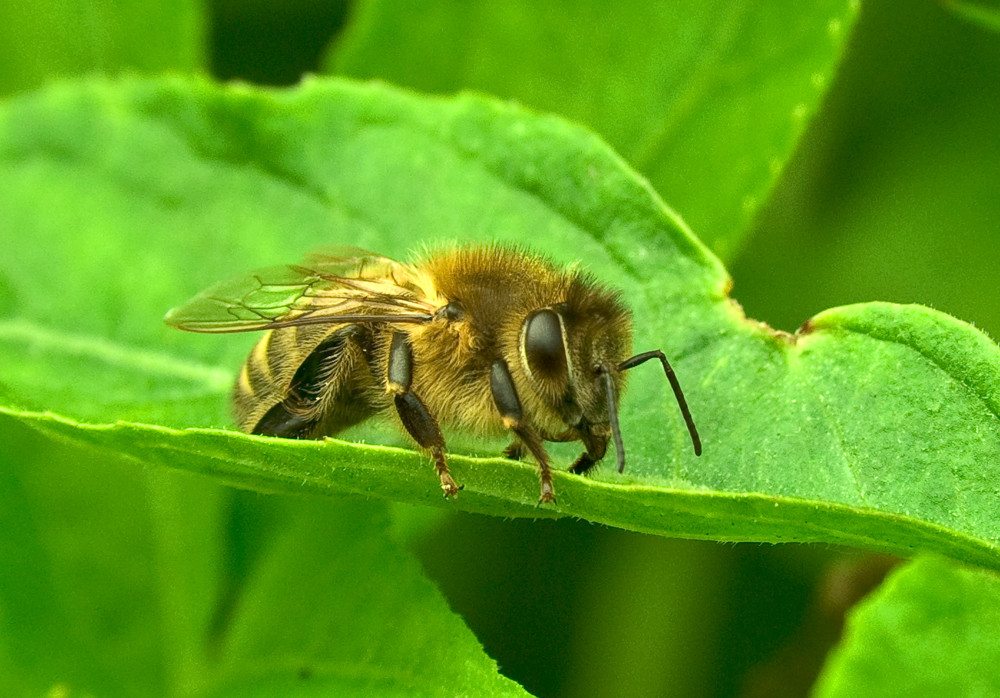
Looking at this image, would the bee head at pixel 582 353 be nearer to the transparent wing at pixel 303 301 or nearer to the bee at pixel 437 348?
the bee at pixel 437 348

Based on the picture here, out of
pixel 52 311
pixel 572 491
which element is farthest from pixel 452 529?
pixel 572 491

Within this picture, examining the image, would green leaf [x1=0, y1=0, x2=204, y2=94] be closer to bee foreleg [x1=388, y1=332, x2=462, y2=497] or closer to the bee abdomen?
→ the bee abdomen

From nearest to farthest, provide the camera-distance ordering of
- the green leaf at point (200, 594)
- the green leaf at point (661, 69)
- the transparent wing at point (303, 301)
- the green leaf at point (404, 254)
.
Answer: the green leaf at point (404, 254)
the green leaf at point (200, 594)
the transparent wing at point (303, 301)
the green leaf at point (661, 69)

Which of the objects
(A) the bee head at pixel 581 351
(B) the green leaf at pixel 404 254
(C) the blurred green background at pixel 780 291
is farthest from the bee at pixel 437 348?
(C) the blurred green background at pixel 780 291

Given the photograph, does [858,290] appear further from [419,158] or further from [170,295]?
[170,295]

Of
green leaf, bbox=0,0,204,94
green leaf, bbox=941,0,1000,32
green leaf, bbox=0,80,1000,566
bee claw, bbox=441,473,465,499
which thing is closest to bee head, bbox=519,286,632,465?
green leaf, bbox=0,80,1000,566
